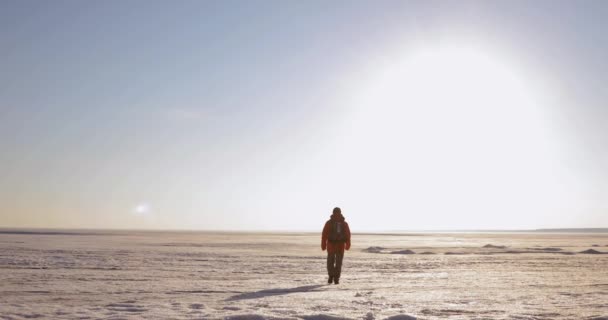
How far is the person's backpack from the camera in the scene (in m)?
14.8

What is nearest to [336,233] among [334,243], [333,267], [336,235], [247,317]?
[336,235]

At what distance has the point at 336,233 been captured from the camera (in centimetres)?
Result: 1483

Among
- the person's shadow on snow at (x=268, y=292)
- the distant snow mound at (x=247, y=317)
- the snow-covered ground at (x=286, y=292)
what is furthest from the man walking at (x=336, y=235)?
the distant snow mound at (x=247, y=317)

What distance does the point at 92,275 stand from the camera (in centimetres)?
1432

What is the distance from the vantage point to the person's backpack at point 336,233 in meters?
14.8

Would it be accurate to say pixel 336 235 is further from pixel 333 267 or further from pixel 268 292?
pixel 268 292

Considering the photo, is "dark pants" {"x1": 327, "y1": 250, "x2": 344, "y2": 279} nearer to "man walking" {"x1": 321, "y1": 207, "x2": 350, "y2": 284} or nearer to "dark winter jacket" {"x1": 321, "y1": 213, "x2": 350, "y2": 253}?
"man walking" {"x1": 321, "y1": 207, "x2": 350, "y2": 284}

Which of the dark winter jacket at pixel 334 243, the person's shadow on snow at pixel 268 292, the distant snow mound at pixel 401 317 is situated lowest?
the person's shadow on snow at pixel 268 292

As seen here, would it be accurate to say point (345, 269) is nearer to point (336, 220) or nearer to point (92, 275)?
point (336, 220)

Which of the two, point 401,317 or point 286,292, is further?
point 286,292

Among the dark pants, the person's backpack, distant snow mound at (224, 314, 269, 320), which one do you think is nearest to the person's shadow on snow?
the dark pants

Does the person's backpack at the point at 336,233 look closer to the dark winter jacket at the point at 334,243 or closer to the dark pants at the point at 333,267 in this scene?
the dark winter jacket at the point at 334,243

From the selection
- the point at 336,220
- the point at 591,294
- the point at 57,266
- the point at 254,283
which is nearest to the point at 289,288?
the point at 254,283

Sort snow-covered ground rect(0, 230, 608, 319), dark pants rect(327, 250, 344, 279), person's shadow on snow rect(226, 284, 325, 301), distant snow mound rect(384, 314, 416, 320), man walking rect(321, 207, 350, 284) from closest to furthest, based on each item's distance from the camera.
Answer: distant snow mound rect(384, 314, 416, 320) → snow-covered ground rect(0, 230, 608, 319) → person's shadow on snow rect(226, 284, 325, 301) → dark pants rect(327, 250, 344, 279) → man walking rect(321, 207, 350, 284)
